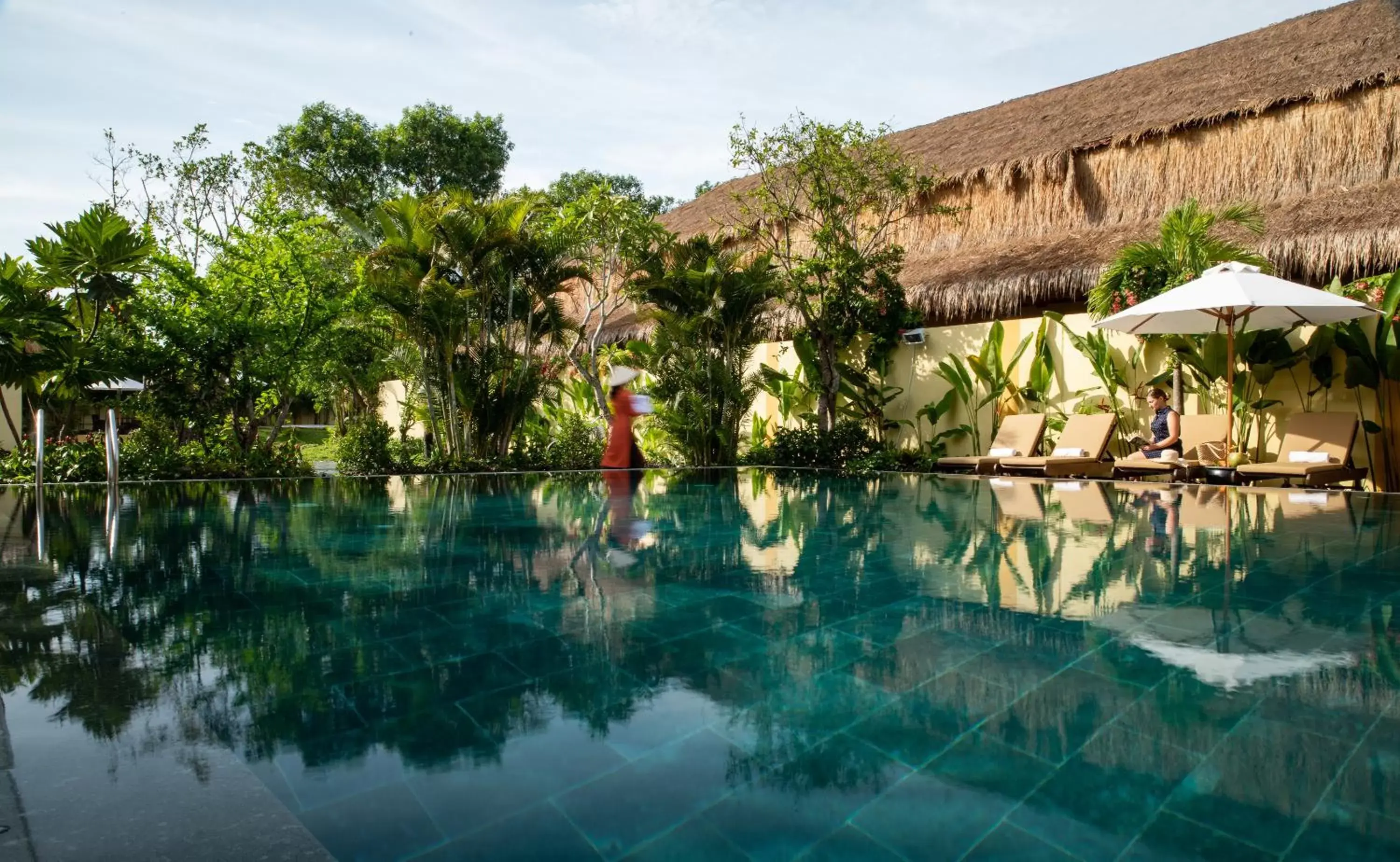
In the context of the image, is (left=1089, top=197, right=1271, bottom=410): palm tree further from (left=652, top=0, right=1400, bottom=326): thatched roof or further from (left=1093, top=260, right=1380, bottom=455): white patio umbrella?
(left=1093, top=260, right=1380, bottom=455): white patio umbrella

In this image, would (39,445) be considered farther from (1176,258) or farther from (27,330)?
(1176,258)

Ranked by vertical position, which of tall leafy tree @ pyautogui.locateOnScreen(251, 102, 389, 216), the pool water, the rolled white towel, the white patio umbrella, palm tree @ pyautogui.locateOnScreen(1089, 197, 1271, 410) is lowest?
the pool water

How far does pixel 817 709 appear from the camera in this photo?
2527mm

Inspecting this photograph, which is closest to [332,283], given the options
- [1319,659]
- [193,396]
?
[193,396]

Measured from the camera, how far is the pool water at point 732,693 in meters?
1.87

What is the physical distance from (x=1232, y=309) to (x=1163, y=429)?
5.43 ft

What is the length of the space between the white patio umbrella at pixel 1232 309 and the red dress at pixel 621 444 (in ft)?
18.9

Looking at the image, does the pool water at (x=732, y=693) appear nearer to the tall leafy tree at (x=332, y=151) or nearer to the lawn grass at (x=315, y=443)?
the lawn grass at (x=315, y=443)

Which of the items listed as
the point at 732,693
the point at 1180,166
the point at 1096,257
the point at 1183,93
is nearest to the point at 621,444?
the point at 1096,257

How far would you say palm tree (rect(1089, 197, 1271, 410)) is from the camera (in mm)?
9922

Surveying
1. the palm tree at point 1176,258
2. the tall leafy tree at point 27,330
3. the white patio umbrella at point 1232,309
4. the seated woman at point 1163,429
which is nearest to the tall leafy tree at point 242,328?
the tall leafy tree at point 27,330

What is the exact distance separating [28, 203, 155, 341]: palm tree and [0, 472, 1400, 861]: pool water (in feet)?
19.2

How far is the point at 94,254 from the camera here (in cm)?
973

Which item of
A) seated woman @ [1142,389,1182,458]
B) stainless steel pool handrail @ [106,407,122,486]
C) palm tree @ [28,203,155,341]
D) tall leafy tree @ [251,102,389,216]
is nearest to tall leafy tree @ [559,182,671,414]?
palm tree @ [28,203,155,341]
